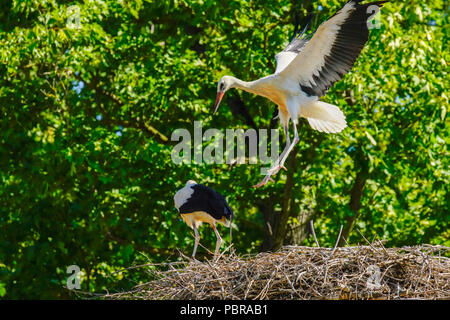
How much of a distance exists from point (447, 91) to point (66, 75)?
4909 millimetres

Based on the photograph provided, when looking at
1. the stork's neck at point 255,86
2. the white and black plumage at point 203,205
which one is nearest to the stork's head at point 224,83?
the stork's neck at point 255,86

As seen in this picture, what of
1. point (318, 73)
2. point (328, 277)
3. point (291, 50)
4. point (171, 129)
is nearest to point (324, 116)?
point (318, 73)

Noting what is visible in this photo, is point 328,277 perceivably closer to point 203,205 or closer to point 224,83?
point 224,83

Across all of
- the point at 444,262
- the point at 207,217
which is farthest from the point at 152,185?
the point at 444,262

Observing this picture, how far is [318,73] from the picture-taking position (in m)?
7.15

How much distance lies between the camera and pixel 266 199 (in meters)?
11.3

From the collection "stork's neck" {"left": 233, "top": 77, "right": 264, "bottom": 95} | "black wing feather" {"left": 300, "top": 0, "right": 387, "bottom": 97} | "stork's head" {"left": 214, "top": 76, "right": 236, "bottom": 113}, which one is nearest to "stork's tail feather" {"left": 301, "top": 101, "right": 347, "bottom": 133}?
"black wing feather" {"left": 300, "top": 0, "right": 387, "bottom": 97}

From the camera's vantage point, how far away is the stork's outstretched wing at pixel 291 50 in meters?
8.00

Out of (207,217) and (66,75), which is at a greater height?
(66,75)

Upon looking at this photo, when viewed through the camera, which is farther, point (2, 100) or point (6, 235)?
point (6, 235)

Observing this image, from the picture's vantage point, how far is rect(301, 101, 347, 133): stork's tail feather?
749 cm

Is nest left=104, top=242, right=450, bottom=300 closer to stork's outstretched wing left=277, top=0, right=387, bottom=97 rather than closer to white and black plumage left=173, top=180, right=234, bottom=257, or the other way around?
stork's outstretched wing left=277, top=0, right=387, bottom=97

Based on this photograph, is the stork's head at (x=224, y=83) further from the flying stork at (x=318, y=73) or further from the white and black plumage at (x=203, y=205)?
the white and black plumage at (x=203, y=205)
